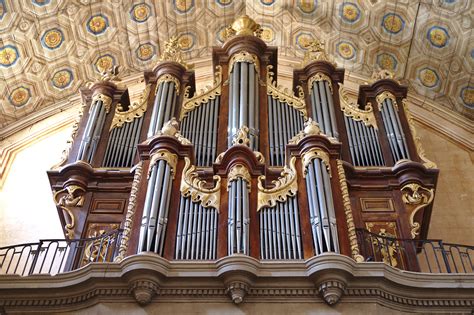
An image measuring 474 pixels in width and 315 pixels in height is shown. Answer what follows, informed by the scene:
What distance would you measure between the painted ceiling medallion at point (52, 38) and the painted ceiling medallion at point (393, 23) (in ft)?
26.2

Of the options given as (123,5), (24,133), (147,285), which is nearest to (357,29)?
(123,5)

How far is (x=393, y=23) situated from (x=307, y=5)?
218 centimetres

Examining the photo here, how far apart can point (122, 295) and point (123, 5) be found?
9964 mm

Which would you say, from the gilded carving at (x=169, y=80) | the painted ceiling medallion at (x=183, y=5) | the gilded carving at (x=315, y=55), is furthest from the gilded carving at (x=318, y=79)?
the painted ceiling medallion at (x=183, y=5)

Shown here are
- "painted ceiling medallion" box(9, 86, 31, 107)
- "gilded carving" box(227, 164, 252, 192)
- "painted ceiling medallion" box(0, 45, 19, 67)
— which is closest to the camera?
"gilded carving" box(227, 164, 252, 192)

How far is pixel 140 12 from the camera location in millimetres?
17500

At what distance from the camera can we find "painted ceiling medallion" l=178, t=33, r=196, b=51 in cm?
1834

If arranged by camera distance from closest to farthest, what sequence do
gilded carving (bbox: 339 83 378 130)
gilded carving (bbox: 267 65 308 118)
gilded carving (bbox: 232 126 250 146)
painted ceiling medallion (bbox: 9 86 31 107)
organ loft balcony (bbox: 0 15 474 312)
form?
organ loft balcony (bbox: 0 15 474 312) < gilded carving (bbox: 232 126 250 146) < gilded carving (bbox: 339 83 378 130) < gilded carving (bbox: 267 65 308 118) < painted ceiling medallion (bbox: 9 86 31 107)

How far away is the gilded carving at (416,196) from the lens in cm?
1157

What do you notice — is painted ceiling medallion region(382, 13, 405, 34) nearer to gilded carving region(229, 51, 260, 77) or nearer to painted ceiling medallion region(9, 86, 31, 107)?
gilded carving region(229, 51, 260, 77)

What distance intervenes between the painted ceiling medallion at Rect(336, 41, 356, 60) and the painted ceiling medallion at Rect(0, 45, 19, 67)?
8.13 meters

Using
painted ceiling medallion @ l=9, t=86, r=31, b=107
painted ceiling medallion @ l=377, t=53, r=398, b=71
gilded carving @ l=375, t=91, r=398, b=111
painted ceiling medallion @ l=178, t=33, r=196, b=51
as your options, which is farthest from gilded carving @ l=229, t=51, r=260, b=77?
painted ceiling medallion @ l=9, t=86, r=31, b=107

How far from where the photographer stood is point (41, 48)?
56.1ft

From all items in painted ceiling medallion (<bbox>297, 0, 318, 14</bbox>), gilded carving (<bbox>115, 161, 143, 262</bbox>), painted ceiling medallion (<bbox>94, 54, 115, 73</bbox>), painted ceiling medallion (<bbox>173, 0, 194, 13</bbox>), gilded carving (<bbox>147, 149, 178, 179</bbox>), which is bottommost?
gilded carving (<bbox>115, 161, 143, 262</bbox>)
